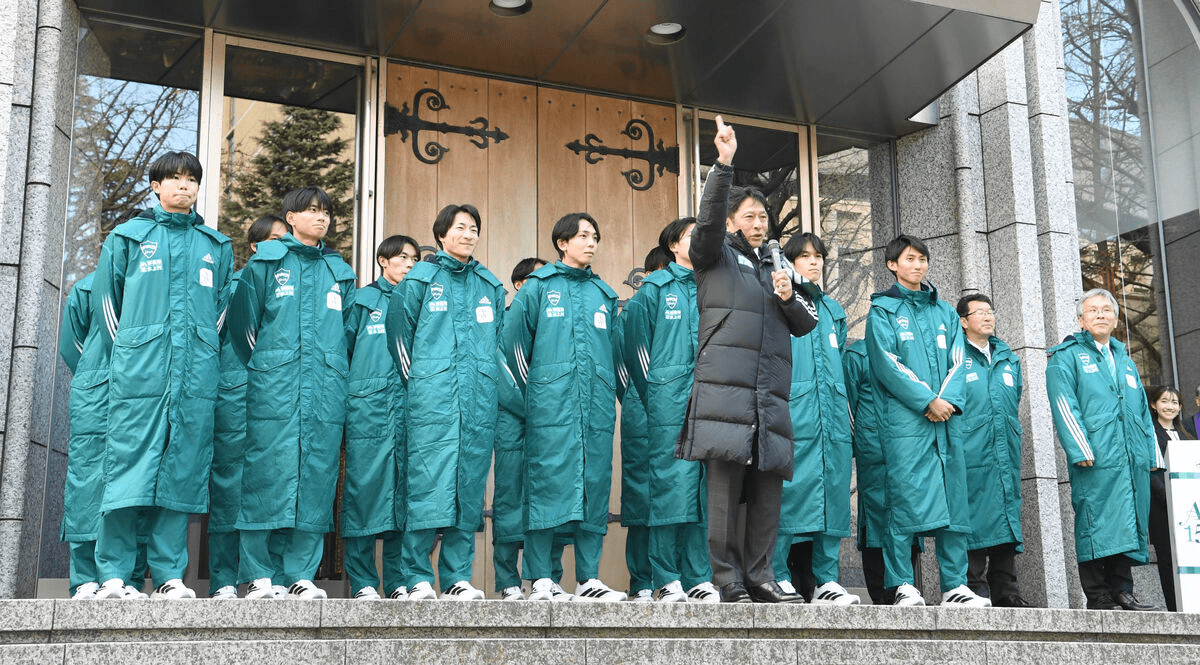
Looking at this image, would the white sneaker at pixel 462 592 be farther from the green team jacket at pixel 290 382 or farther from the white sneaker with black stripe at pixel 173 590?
the white sneaker with black stripe at pixel 173 590

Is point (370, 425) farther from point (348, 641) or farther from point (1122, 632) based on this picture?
point (1122, 632)

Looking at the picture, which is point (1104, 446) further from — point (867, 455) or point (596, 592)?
point (596, 592)

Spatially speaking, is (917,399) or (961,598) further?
(917,399)

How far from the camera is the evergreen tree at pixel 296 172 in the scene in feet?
27.0

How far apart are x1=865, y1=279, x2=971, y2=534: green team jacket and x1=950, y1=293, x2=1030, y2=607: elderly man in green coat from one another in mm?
227

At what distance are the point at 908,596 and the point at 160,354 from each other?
3.82 metres

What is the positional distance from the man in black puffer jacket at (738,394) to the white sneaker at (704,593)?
0.18 metres

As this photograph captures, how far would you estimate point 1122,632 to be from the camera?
590cm

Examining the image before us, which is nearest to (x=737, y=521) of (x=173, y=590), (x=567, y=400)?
(x=567, y=400)

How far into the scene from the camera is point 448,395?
5902 millimetres

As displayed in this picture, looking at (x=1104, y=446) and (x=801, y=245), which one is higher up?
(x=801, y=245)

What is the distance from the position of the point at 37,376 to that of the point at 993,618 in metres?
5.09

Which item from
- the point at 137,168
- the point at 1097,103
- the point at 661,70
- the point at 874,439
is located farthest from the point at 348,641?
the point at 1097,103

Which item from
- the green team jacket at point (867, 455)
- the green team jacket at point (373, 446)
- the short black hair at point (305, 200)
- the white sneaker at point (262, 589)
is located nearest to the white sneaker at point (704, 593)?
the green team jacket at point (867, 455)
